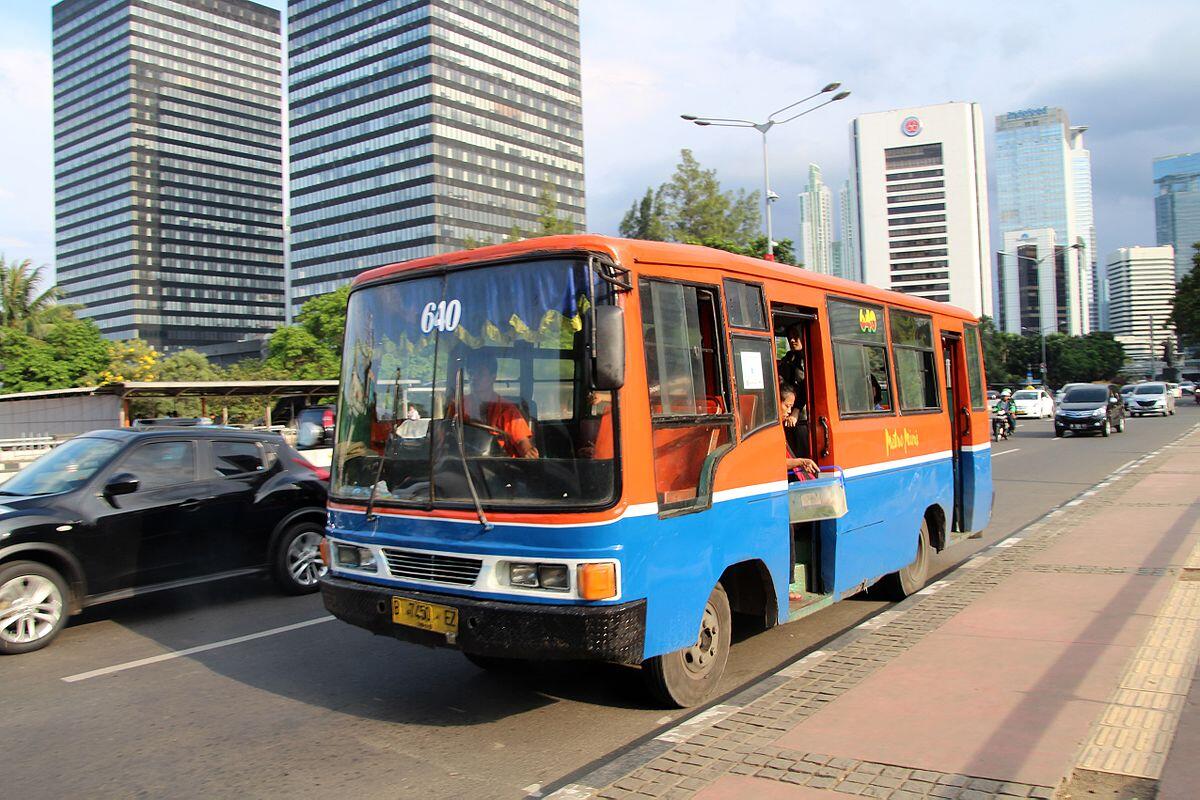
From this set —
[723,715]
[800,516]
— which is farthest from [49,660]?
[800,516]

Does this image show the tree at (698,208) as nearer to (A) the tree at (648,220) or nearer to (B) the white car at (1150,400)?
(A) the tree at (648,220)

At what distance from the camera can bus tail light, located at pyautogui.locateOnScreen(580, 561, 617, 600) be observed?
4.28 meters

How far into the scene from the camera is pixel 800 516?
19.7 feet

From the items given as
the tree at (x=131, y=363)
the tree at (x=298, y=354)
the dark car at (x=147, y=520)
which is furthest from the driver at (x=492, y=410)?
the tree at (x=298, y=354)

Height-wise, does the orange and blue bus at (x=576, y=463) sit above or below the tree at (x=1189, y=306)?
below

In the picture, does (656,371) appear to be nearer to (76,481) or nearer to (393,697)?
(393,697)

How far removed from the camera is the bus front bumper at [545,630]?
4.26 m

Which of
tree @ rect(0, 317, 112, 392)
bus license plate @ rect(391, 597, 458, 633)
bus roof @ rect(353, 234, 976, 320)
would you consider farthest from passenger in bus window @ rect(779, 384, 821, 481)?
tree @ rect(0, 317, 112, 392)

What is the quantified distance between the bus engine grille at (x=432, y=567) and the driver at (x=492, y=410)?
631 millimetres

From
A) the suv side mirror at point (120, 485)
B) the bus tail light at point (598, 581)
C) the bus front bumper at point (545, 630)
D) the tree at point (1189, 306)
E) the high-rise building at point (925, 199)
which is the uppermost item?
the high-rise building at point (925, 199)

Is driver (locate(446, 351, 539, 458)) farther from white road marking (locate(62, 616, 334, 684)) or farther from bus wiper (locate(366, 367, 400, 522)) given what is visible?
white road marking (locate(62, 616, 334, 684))

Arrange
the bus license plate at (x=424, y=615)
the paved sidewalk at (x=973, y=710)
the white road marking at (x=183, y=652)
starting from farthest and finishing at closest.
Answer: the white road marking at (x=183, y=652), the bus license plate at (x=424, y=615), the paved sidewalk at (x=973, y=710)

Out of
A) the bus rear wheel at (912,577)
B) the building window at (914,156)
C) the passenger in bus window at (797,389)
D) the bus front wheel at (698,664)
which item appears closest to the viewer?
the bus front wheel at (698,664)

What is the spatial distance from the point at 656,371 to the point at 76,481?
5411 millimetres
